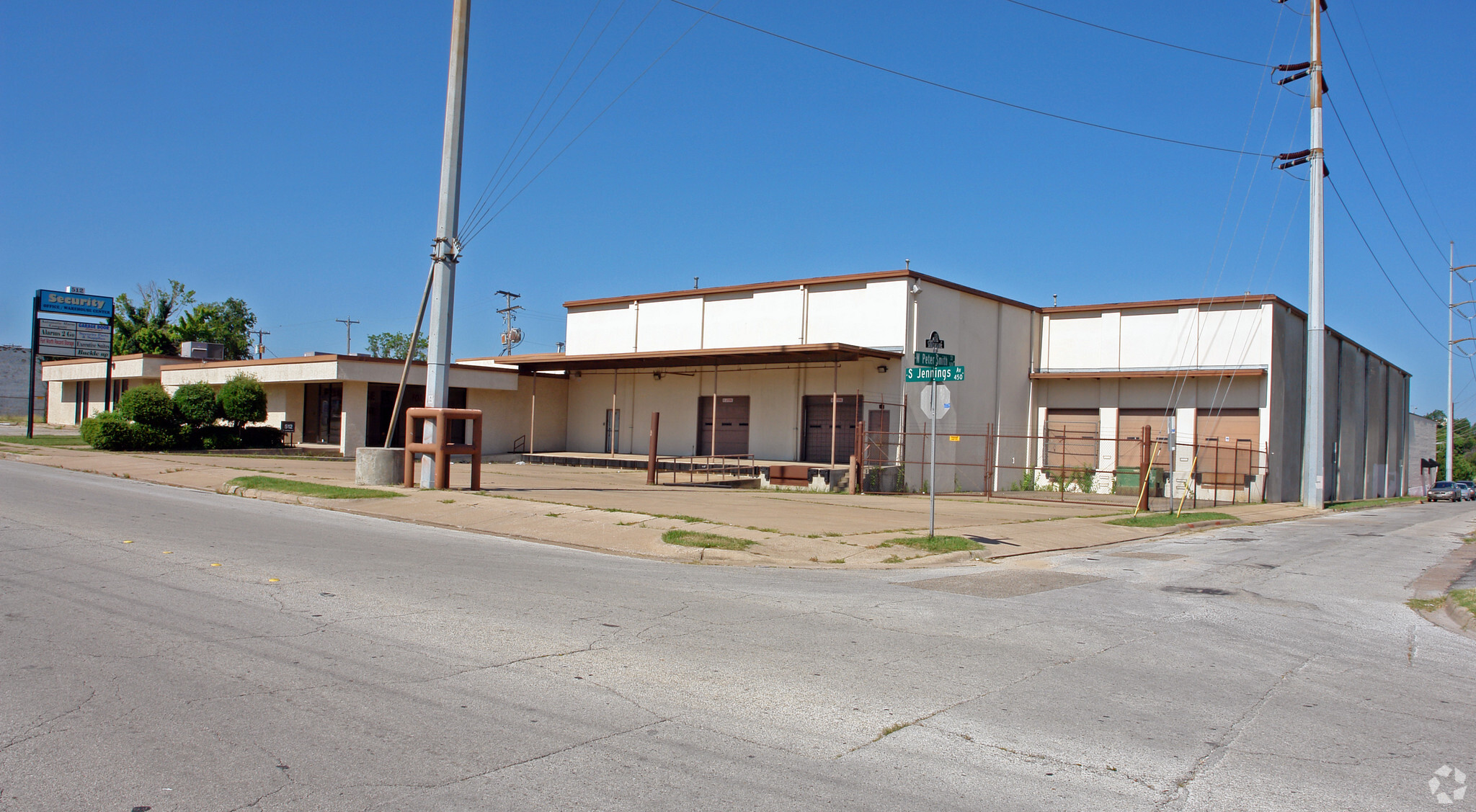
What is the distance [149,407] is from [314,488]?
1839 centimetres

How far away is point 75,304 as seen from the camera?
4538cm

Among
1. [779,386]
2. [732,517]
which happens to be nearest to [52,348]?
[779,386]

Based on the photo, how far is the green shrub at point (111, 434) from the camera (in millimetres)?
32844

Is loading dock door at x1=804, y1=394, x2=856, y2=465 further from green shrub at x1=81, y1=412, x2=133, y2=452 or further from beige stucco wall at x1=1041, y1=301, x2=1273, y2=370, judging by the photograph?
green shrub at x1=81, y1=412, x2=133, y2=452

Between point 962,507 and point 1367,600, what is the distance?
40.5 ft

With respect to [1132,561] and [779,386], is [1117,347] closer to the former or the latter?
[779,386]

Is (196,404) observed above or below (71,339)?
below

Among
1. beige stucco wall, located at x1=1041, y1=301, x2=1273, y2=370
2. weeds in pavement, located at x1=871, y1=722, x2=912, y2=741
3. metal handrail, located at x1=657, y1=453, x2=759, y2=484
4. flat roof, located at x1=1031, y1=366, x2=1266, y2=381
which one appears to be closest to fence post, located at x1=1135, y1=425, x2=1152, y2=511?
flat roof, located at x1=1031, y1=366, x2=1266, y2=381

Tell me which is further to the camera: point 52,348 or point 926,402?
point 52,348

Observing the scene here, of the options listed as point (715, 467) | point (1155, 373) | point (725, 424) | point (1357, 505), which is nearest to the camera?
point (715, 467)

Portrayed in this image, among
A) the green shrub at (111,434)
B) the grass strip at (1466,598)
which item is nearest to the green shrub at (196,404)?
the green shrub at (111,434)

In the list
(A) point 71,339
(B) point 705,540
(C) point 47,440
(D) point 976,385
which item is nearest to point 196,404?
(C) point 47,440

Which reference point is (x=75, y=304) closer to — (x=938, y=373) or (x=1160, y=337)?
(x=938, y=373)

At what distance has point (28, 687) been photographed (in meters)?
5.62
